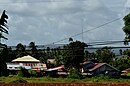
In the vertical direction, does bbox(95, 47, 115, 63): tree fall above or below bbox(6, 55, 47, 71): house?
above

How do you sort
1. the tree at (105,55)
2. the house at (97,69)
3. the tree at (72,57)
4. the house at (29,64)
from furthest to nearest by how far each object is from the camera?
the tree at (105,55)
the house at (97,69)
the house at (29,64)
the tree at (72,57)

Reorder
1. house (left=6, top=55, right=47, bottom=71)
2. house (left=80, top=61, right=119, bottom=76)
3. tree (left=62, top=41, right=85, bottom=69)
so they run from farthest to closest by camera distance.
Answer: house (left=80, top=61, right=119, bottom=76) < house (left=6, top=55, right=47, bottom=71) < tree (left=62, top=41, right=85, bottom=69)

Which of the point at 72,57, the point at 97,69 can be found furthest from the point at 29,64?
the point at 97,69

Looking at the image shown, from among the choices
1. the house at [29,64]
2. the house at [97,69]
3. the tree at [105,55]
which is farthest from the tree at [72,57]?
the tree at [105,55]

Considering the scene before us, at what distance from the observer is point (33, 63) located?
70.9 meters

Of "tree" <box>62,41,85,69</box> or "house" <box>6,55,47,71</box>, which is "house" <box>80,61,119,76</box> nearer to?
"tree" <box>62,41,85,69</box>

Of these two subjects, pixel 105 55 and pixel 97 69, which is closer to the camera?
pixel 97 69

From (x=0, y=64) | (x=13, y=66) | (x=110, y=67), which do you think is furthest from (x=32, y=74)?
(x=0, y=64)

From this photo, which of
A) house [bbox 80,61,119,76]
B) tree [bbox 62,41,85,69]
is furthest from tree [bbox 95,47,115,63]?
tree [bbox 62,41,85,69]

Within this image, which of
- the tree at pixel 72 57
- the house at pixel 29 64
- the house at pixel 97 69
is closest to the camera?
the tree at pixel 72 57

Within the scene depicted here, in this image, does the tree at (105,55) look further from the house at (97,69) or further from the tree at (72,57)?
the tree at (72,57)

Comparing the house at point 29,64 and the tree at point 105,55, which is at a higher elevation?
the tree at point 105,55

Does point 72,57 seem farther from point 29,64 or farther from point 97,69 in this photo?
point 97,69

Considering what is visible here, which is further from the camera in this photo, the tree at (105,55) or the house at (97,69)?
the tree at (105,55)
